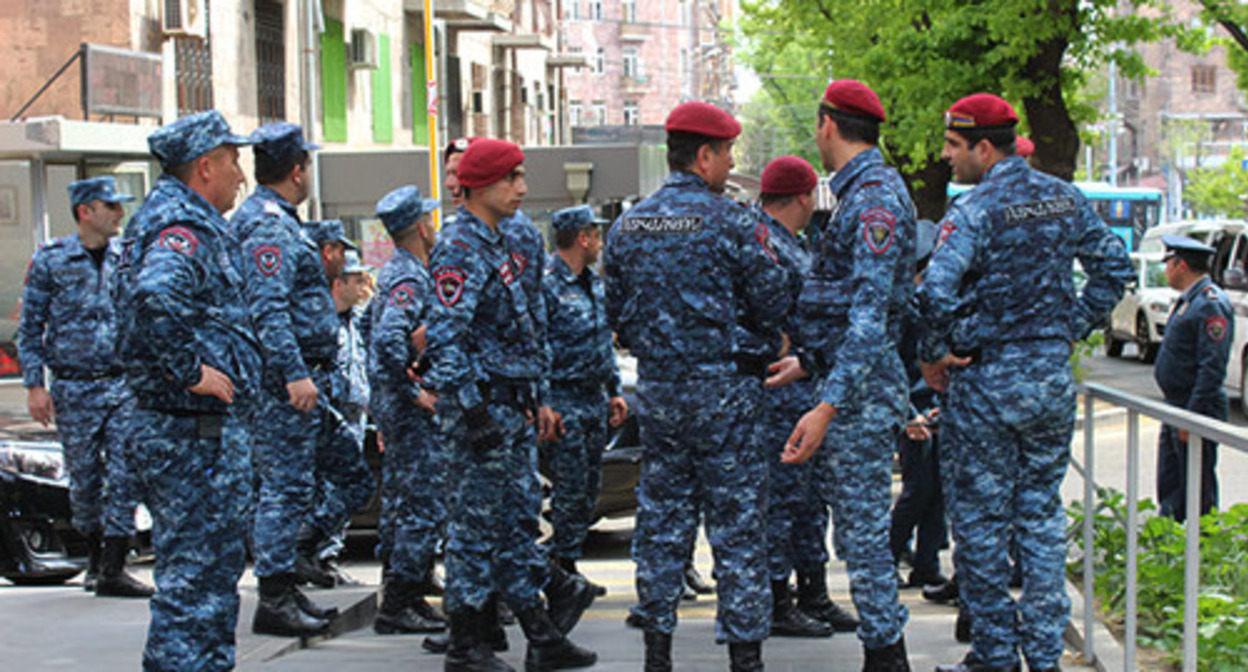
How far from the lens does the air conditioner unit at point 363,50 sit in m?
24.4

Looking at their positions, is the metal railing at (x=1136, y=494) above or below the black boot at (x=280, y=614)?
above

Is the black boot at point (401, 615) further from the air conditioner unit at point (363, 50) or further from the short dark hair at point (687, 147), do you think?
the air conditioner unit at point (363, 50)

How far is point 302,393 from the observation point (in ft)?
20.5

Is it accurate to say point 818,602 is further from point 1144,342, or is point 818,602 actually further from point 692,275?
point 1144,342

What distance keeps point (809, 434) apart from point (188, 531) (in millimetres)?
2040

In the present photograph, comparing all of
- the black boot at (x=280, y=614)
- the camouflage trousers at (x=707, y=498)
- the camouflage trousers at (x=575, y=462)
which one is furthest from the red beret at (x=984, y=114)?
the black boot at (x=280, y=614)

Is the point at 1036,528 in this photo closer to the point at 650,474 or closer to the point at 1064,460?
the point at 1064,460

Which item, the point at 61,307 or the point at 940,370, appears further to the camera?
the point at 61,307

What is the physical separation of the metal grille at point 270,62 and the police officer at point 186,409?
1528 cm

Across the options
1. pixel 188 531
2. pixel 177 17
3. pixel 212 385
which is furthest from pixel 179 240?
pixel 177 17

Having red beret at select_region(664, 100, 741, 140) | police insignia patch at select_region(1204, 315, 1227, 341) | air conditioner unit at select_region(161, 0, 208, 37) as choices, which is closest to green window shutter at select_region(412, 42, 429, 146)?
air conditioner unit at select_region(161, 0, 208, 37)

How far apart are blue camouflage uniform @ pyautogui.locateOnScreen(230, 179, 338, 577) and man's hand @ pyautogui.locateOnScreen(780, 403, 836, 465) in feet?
7.04

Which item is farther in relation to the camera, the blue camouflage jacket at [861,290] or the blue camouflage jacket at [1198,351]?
the blue camouflage jacket at [1198,351]

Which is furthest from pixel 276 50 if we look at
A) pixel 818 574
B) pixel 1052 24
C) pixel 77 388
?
pixel 818 574
